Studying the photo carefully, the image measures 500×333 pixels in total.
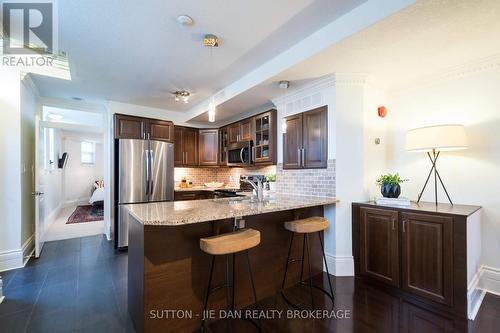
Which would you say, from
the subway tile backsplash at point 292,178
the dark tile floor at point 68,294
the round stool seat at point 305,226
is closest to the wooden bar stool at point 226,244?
the round stool seat at point 305,226

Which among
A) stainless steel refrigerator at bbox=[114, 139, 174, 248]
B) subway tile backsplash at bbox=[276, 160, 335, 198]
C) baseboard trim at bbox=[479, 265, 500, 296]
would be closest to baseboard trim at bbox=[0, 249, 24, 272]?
A: stainless steel refrigerator at bbox=[114, 139, 174, 248]

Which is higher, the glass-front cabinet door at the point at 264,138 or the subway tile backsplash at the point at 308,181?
the glass-front cabinet door at the point at 264,138

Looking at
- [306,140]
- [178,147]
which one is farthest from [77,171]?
[306,140]

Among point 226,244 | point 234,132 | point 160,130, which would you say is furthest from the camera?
point 234,132

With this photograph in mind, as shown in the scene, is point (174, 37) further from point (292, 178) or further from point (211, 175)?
point (211, 175)

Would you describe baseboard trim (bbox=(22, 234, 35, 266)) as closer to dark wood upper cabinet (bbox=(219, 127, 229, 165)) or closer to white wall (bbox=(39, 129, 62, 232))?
white wall (bbox=(39, 129, 62, 232))

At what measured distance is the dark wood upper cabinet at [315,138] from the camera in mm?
3000

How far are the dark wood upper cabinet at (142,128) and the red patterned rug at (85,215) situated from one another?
3258 millimetres

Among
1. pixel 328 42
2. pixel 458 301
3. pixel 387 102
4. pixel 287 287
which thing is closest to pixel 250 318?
pixel 287 287

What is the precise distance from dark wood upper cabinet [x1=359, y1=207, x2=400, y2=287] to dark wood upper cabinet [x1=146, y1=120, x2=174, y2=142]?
147 inches

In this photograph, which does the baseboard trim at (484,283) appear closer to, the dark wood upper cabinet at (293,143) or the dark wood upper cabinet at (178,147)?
the dark wood upper cabinet at (293,143)

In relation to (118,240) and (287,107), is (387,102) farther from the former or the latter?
(118,240)

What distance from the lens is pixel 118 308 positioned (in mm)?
2139

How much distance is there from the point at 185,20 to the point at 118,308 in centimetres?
273
